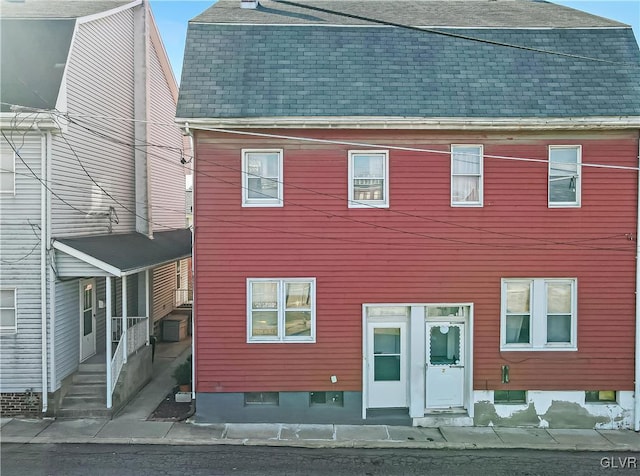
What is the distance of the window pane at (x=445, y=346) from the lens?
39.1 ft

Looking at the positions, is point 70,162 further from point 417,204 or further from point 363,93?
point 417,204

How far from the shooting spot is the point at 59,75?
1185 centimetres

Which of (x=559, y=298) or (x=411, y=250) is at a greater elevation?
(x=411, y=250)

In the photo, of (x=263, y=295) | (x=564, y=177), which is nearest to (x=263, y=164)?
(x=263, y=295)

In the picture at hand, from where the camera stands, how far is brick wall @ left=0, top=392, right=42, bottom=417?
37.3 feet

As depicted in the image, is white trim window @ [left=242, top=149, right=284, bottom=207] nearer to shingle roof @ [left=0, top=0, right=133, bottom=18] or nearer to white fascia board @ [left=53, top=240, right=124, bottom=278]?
white fascia board @ [left=53, top=240, right=124, bottom=278]

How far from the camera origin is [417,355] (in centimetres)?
1179

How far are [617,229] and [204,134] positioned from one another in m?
9.88

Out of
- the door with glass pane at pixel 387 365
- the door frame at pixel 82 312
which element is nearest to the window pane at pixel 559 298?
the door with glass pane at pixel 387 365

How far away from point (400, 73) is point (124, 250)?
8.57 metres

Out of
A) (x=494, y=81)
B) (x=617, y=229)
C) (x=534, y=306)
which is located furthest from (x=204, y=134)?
(x=617, y=229)

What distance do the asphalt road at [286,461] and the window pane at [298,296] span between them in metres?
3.10

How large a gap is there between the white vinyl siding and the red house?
340 centimetres

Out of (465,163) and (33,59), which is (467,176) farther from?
(33,59)
